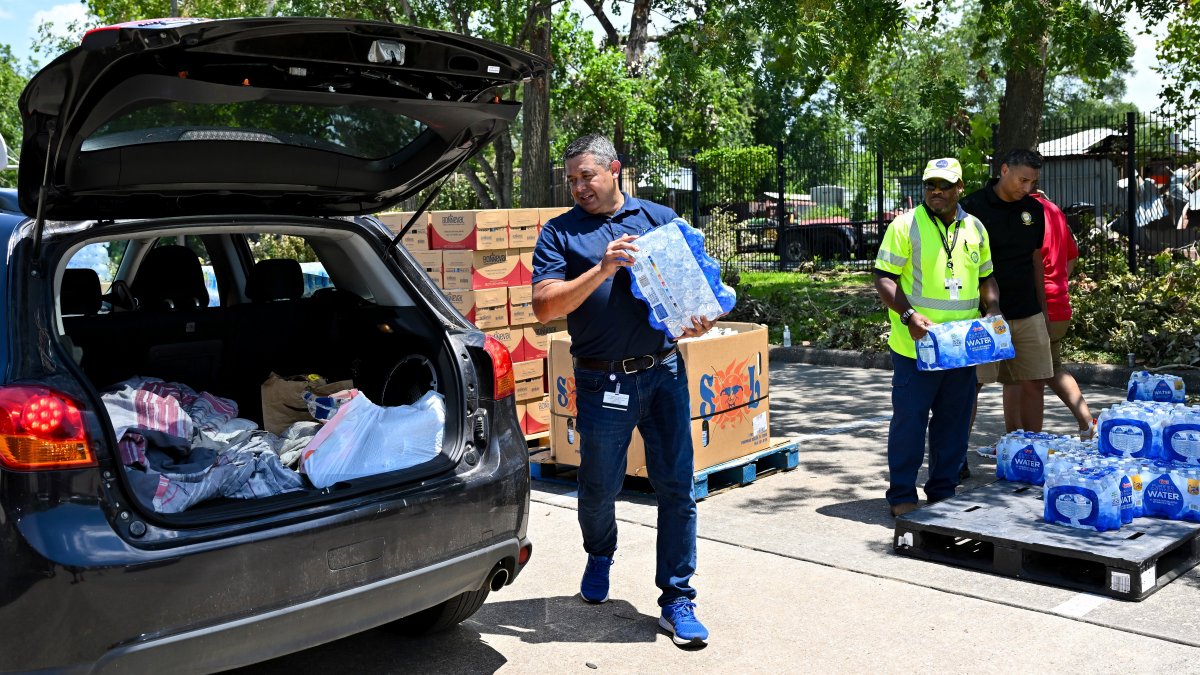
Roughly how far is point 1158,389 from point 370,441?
199 inches

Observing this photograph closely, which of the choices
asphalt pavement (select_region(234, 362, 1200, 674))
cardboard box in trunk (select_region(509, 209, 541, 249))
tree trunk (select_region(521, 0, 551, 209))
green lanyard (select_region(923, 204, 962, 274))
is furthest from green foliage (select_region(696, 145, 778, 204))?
asphalt pavement (select_region(234, 362, 1200, 674))

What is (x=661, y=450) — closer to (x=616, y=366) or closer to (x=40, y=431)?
(x=616, y=366)

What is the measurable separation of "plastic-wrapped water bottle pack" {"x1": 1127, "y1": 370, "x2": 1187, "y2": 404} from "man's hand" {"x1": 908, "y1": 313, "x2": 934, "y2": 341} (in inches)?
76.1

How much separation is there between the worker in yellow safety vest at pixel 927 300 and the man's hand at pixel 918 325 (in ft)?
0.04

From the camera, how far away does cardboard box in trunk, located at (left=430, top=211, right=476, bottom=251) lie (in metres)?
7.46

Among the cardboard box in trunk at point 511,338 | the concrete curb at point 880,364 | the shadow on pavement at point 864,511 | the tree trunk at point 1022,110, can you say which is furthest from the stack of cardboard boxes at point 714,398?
the tree trunk at point 1022,110

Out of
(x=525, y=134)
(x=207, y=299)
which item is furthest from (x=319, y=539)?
(x=525, y=134)

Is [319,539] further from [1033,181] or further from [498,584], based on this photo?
[1033,181]

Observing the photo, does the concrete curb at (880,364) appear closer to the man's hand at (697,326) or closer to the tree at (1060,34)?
the tree at (1060,34)

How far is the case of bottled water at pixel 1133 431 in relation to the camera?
589 cm

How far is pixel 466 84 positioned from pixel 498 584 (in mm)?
1776

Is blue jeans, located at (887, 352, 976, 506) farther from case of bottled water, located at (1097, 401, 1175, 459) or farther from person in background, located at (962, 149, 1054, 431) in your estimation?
person in background, located at (962, 149, 1054, 431)

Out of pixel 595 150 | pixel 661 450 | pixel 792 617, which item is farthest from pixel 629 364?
pixel 792 617

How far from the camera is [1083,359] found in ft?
34.7
